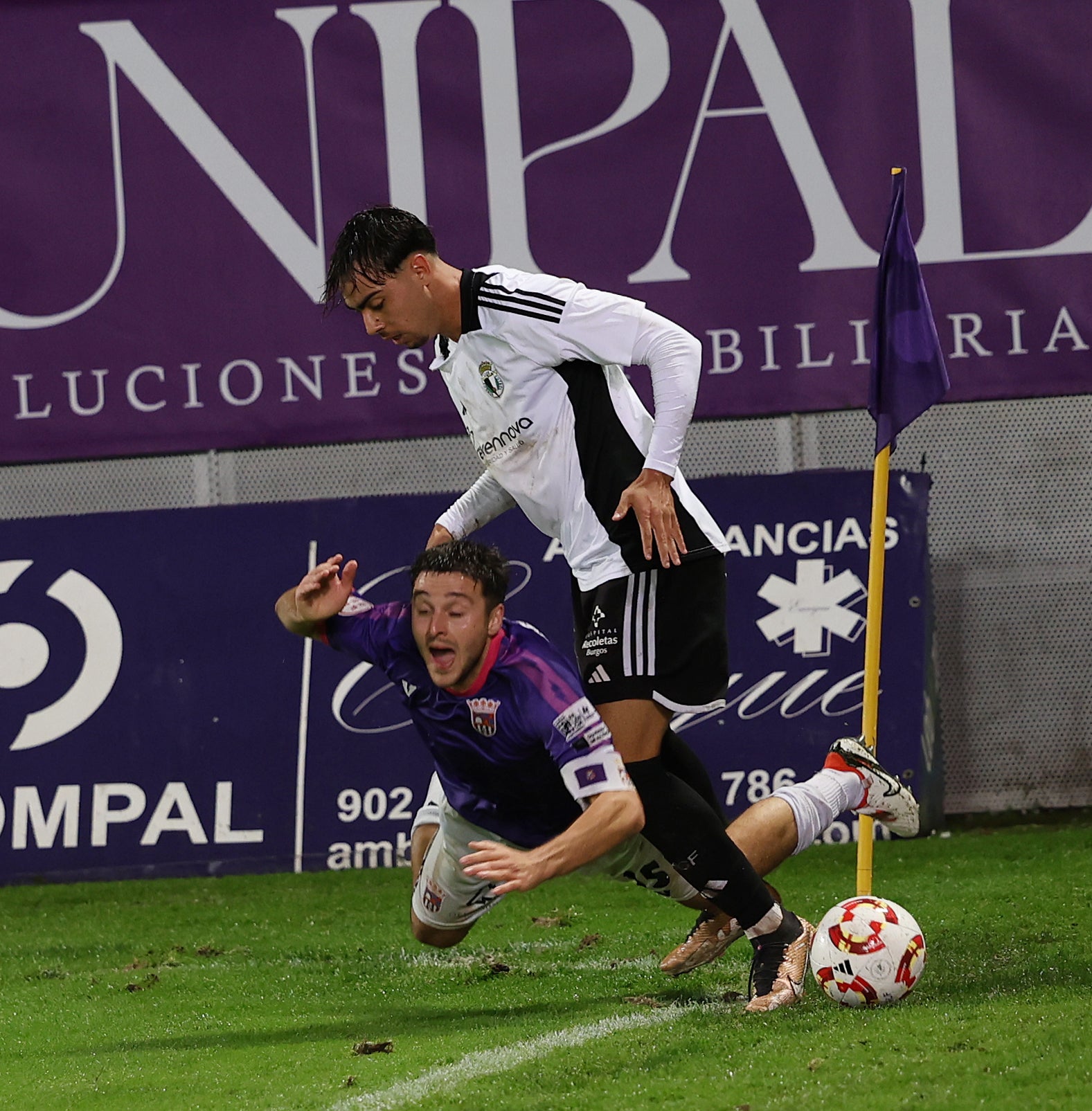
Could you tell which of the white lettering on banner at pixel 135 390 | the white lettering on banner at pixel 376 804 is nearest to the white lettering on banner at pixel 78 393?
the white lettering on banner at pixel 135 390

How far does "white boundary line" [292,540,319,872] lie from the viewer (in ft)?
21.5

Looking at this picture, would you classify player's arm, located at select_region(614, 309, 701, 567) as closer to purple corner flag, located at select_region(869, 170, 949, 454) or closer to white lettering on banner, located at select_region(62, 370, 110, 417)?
purple corner flag, located at select_region(869, 170, 949, 454)

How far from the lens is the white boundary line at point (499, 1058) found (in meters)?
3.12

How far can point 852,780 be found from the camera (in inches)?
166

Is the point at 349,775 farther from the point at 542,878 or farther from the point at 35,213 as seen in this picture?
the point at 542,878

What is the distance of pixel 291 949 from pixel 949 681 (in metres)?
3.21

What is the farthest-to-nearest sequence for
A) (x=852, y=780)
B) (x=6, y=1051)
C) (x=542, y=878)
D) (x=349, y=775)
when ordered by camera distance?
(x=349, y=775) < (x=852, y=780) < (x=6, y=1051) < (x=542, y=878)

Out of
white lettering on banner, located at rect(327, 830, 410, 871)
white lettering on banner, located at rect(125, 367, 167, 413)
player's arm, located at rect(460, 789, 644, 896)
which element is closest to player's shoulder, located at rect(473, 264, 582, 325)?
player's arm, located at rect(460, 789, 644, 896)

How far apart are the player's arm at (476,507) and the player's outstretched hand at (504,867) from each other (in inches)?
56.4

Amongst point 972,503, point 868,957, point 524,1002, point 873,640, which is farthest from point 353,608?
point 972,503

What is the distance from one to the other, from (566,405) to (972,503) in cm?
349

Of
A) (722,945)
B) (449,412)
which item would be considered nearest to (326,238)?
(449,412)

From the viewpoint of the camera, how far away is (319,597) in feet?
12.2

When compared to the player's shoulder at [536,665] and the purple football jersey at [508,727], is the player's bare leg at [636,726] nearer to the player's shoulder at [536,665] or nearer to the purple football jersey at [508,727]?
the purple football jersey at [508,727]
